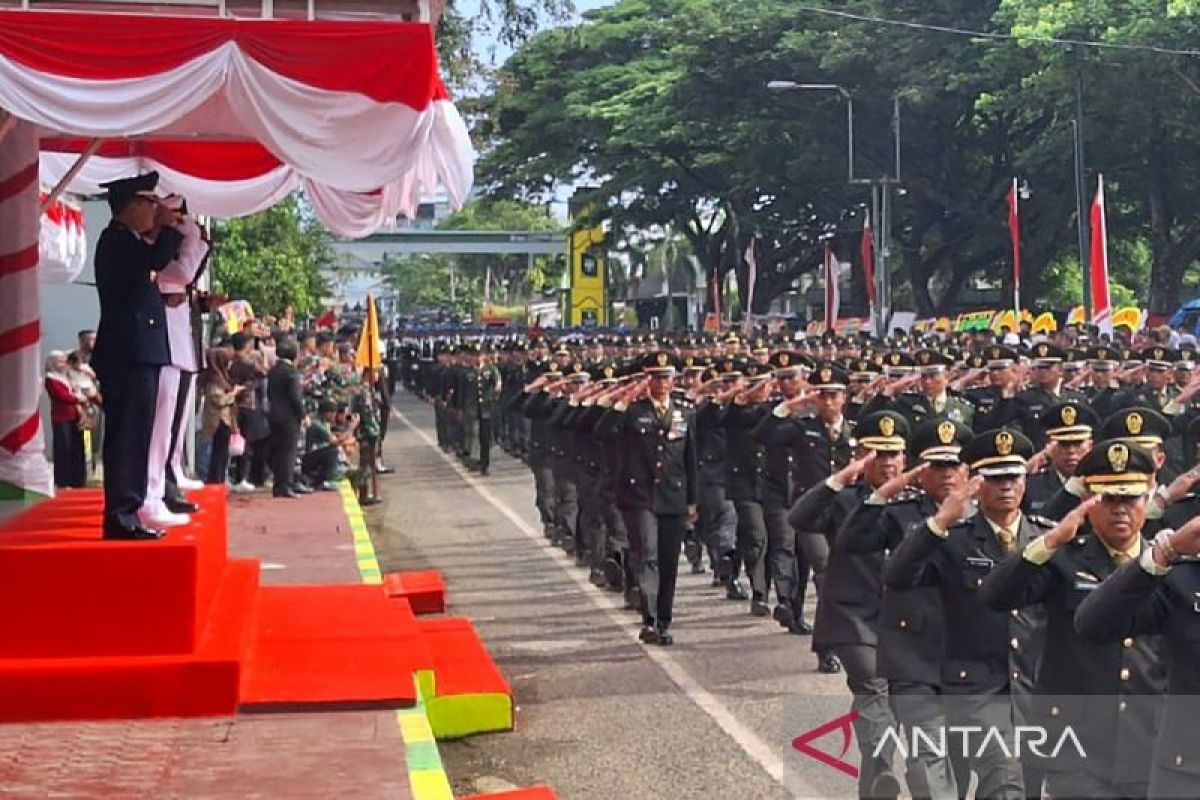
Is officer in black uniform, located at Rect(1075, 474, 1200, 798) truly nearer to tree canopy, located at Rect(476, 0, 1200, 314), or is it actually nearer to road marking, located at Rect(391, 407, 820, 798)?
road marking, located at Rect(391, 407, 820, 798)

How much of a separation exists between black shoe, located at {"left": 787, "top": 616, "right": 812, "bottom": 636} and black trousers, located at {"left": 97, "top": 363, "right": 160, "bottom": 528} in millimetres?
4917

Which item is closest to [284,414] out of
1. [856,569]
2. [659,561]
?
[659,561]

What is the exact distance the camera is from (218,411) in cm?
1805

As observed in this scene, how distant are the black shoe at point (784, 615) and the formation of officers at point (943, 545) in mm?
13

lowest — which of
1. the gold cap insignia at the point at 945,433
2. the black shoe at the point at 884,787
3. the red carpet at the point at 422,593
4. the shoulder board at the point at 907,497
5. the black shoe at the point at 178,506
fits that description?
the red carpet at the point at 422,593

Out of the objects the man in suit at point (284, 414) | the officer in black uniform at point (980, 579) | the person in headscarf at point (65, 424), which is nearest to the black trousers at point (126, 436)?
the officer in black uniform at point (980, 579)

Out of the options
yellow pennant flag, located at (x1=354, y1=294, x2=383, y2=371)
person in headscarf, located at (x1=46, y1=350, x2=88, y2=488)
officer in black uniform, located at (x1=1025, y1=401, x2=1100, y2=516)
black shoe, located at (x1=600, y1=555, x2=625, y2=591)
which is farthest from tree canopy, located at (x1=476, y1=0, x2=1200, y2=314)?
officer in black uniform, located at (x1=1025, y1=401, x2=1100, y2=516)

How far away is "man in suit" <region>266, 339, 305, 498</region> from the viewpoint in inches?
745

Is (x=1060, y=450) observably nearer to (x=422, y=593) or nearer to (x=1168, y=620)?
(x=1168, y=620)

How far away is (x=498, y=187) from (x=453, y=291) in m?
72.4

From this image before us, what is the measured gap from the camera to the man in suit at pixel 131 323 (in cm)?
852

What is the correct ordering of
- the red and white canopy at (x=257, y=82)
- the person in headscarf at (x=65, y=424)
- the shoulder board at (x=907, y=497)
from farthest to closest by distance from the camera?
1. the person in headscarf at (x=65, y=424)
2. the red and white canopy at (x=257, y=82)
3. the shoulder board at (x=907, y=497)

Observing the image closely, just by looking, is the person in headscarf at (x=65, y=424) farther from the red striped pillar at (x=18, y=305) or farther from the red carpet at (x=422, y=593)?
the red striped pillar at (x=18, y=305)

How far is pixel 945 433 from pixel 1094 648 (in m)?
1.68
